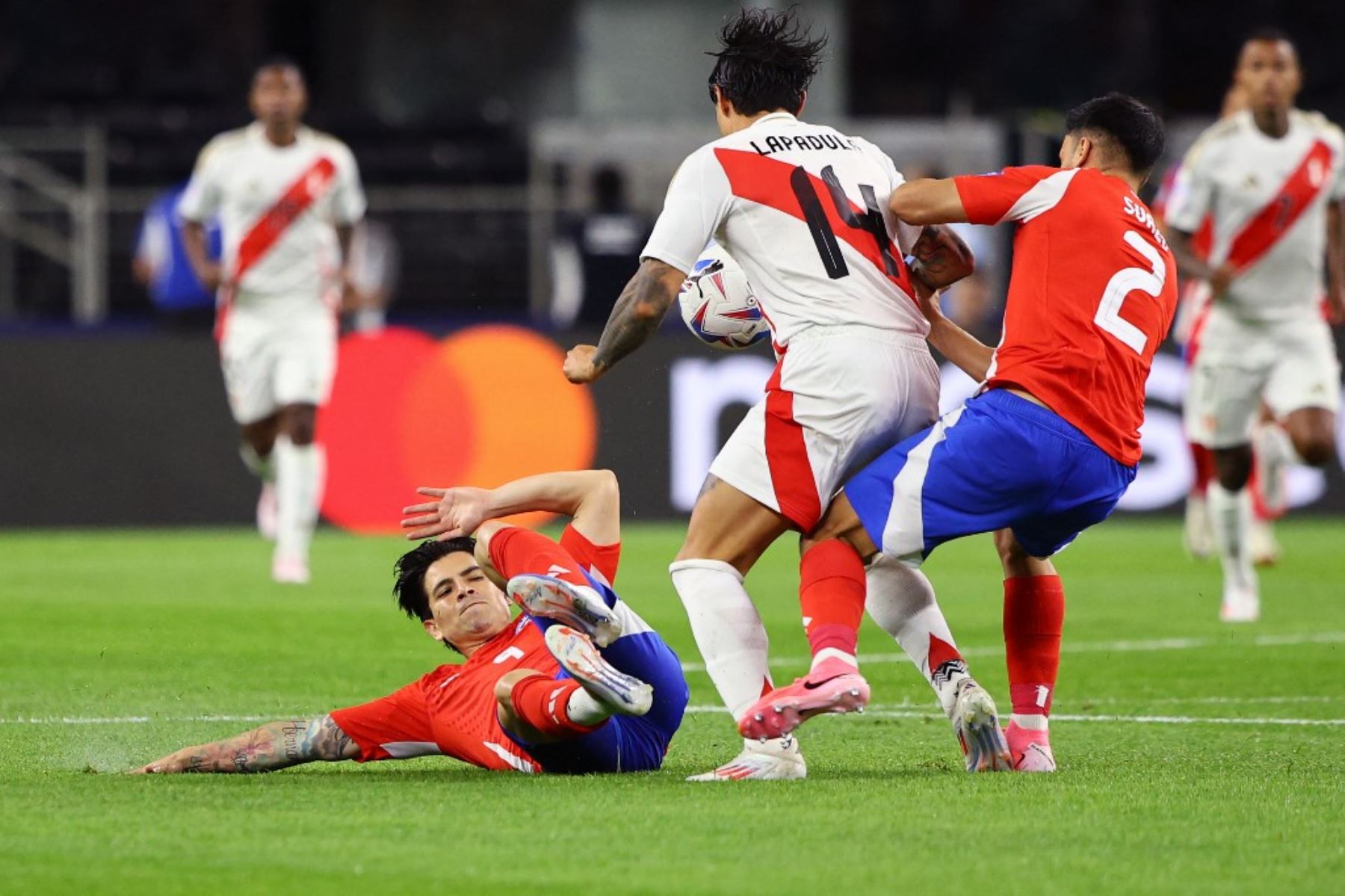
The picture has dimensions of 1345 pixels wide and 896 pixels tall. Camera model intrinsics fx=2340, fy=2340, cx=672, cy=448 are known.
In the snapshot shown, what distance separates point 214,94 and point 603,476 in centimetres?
1620

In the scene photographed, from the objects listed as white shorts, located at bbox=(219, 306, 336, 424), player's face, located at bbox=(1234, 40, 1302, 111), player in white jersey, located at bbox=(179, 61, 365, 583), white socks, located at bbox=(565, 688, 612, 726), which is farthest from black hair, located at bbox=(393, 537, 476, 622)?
player in white jersey, located at bbox=(179, 61, 365, 583)

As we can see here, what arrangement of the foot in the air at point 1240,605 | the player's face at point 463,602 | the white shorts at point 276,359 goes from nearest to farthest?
1. the player's face at point 463,602
2. the foot in the air at point 1240,605
3. the white shorts at point 276,359

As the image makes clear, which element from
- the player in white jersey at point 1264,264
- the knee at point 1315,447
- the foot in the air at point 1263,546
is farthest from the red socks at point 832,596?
the foot in the air at point 1263,546

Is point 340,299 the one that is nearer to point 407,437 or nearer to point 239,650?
point 407,437

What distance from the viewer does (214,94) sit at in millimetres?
21500

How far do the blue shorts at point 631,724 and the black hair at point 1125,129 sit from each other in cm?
170

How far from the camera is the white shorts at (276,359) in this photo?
1237cm

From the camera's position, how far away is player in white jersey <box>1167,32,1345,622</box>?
10.8 meters

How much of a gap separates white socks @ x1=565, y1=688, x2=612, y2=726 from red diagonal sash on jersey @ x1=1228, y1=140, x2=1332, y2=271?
6.53 m

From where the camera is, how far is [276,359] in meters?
12.6

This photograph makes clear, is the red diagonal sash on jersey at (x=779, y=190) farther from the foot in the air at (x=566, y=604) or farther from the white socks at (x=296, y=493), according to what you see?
the white socks at (x=296, y=493)

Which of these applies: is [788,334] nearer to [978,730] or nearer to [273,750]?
[978,730]

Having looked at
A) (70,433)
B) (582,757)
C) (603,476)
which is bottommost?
(70,433)

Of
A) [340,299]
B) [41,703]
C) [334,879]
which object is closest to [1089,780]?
[334,879]
